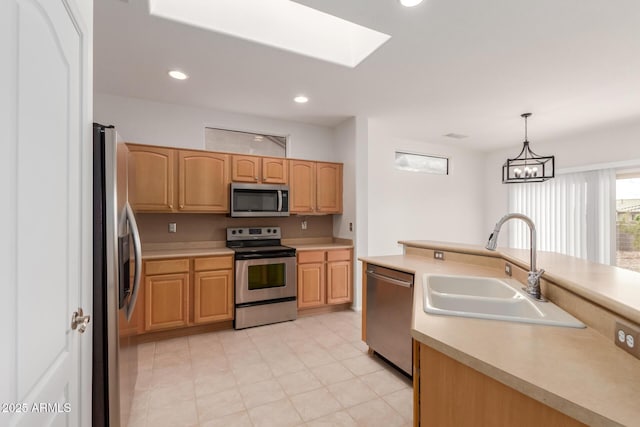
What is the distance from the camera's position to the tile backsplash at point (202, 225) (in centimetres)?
354

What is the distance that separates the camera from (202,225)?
3807mm

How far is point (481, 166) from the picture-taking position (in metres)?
6.42

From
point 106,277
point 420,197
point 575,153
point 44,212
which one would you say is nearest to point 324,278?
point 420,197

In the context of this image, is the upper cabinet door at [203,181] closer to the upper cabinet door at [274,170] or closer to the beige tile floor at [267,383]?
the upper cabinet door at [274,170]

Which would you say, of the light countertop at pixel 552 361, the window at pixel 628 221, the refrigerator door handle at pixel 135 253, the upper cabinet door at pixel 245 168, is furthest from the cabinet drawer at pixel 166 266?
the window at pixel 628 221

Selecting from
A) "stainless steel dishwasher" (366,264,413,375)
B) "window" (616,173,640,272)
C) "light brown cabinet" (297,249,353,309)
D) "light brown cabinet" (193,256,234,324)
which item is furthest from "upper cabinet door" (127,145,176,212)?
"window" (616,173,640,272)

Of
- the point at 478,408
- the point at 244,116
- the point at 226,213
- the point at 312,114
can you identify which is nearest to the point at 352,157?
the point at 312,114

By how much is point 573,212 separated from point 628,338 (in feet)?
17.2

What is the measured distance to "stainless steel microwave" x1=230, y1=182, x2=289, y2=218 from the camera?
3.65 meters

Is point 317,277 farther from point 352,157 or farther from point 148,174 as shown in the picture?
point 148,174

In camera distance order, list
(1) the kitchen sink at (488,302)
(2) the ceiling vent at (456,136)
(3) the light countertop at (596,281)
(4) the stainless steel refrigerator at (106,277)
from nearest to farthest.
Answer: (3) the light countertop at (596,281)
(1) the kitchen sink at (488,302)
(4) the stainless steel refrigerator at (106,277)
(2) the ceiling vent at (456,136)

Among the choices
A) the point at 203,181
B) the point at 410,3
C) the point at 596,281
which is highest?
the point at 410,3

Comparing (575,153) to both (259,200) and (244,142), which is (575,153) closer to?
(259,200)

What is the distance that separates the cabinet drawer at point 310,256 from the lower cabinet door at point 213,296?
0.89 metres
